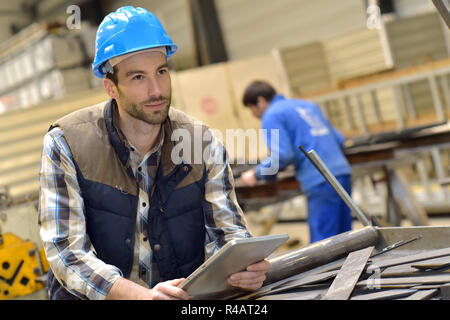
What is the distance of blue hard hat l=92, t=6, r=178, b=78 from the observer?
1508 millimetres

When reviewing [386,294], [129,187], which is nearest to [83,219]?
[129,187]

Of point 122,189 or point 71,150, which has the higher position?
point 71,150

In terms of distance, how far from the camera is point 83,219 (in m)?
Result: 1.51

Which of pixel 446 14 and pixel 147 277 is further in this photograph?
pixel 147 277

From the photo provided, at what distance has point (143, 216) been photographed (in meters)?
1.62

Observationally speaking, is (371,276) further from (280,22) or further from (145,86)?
(280,22)

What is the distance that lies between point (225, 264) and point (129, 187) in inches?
18.9

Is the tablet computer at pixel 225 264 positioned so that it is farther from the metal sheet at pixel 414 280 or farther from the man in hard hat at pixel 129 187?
the metal sheet at pixel 414 280

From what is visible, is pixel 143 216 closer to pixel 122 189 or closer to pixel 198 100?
pixel 122 189

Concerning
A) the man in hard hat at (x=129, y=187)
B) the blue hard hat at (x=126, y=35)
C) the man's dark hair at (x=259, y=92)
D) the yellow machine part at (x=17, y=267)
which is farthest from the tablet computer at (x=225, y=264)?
the man's dark hair at (x=259, y=92)
